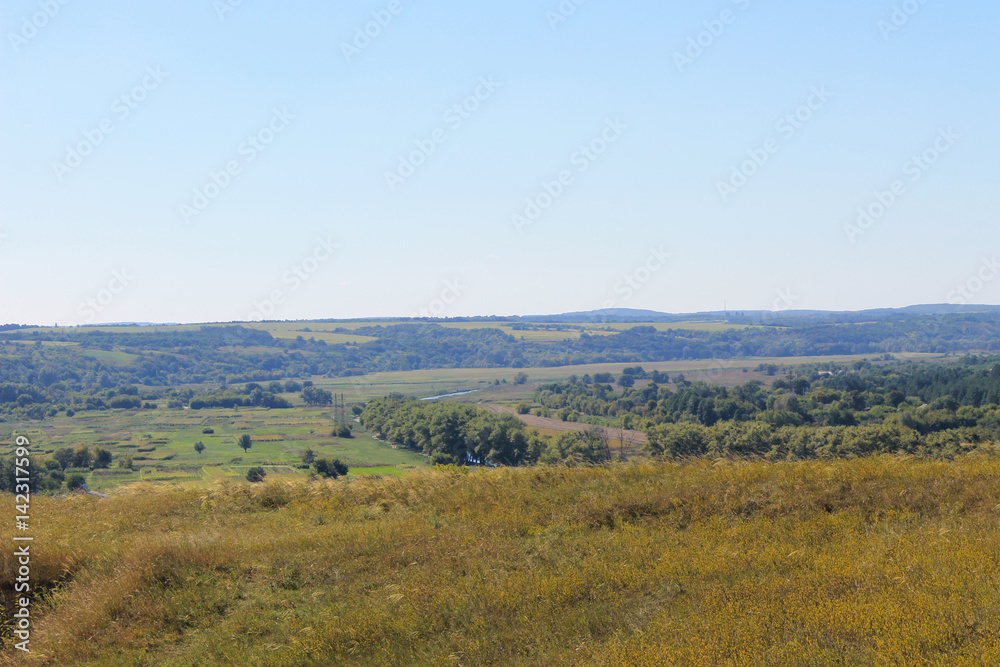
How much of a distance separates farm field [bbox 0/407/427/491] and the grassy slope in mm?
17646

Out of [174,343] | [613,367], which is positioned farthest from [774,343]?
[174,343]

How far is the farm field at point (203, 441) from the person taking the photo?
40.5m

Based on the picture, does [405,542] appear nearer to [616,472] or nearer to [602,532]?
[602,532]

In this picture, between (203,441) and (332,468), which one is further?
(203,441)

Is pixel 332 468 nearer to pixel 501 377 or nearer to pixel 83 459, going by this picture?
pixel 83 459

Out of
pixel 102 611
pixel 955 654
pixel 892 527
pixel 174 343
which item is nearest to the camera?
pixel 955 654

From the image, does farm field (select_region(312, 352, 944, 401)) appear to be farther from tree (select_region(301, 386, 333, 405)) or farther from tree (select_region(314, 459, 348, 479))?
tree (select_region(314, 459, 348, 479))

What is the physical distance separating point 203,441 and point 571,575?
61.1 meters

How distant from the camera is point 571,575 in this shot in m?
7.51

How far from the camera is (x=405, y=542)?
9.36 meters

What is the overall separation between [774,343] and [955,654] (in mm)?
196047

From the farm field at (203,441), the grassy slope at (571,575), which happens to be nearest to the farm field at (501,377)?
the farm field at (203,441)

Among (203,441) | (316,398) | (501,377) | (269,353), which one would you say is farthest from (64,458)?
(269,353)

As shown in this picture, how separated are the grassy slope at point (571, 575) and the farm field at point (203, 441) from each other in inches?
695
